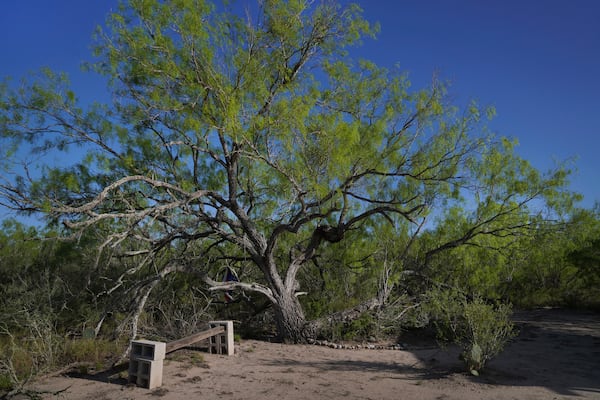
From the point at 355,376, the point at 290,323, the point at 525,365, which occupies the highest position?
the point at 290,323

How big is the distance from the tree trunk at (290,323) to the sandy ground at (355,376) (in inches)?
21.4

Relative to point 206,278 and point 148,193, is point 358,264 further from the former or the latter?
point 148,193

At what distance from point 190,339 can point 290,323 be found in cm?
339

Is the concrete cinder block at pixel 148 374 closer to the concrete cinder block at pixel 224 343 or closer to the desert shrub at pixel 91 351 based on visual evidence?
the desert shrub at pixel 91 351

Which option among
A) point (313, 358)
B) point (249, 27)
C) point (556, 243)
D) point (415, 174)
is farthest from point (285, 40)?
point (556, 243)

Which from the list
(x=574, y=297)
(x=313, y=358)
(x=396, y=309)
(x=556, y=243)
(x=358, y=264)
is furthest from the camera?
(x=574, y=297)

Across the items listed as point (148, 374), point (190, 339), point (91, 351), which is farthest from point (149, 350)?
point (91, 351)

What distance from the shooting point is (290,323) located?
10547 millimetres

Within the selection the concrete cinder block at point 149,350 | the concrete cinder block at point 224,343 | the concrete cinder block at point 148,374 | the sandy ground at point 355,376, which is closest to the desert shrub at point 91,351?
the sandy ground at point 355,376

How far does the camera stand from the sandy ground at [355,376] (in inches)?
237

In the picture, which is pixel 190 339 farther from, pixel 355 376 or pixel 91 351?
pixel 355 376

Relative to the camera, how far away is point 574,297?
712 inches

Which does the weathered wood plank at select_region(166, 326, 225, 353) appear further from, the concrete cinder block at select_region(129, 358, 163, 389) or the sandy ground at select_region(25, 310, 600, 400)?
the concrete cinder block at select_region(129, 358, 163, 389)

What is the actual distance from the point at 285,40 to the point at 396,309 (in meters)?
7.39
